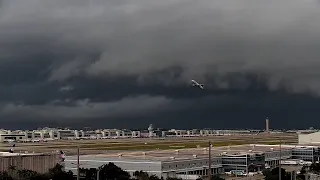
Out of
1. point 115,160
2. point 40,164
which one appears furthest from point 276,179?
point 40,164

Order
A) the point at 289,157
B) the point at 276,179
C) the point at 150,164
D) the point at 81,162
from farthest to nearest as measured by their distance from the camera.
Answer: the point at 289,157 < the point at 81,162 < the point at 150,164 < the point at 276,179

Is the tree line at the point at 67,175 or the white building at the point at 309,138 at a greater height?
the white building at the point at 309,138

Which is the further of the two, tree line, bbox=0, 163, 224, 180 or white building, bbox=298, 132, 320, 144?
white building, bbox=298, 132, 320, 144

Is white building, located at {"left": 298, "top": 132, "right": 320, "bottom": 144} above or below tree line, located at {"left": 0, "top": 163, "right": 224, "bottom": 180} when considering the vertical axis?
above

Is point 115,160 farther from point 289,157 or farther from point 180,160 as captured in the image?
point 289,157

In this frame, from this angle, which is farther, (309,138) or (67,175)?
(309,138)

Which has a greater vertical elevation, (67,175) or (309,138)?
(309,138)

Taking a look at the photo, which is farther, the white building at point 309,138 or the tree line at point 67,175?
the white building at point 309,138

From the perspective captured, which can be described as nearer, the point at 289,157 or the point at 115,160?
the point at 115,160

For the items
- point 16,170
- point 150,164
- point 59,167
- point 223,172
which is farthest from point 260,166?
point 16,170

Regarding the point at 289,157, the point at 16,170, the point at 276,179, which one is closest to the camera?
the point at 276,179
